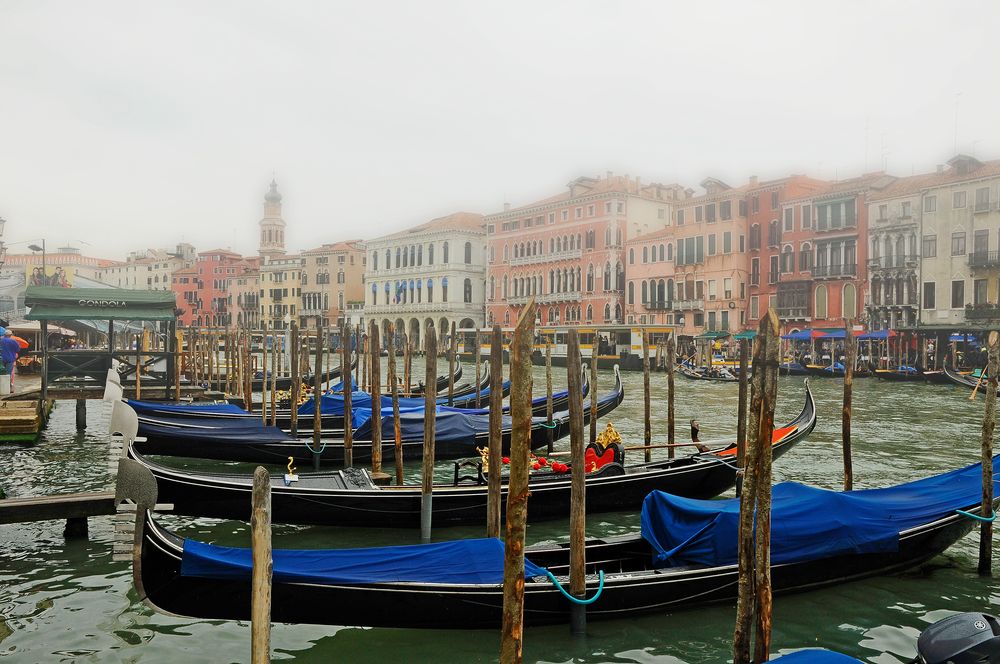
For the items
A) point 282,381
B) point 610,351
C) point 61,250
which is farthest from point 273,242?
point 282,381

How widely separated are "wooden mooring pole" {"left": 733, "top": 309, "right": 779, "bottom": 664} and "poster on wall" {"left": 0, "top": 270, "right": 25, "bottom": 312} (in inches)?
983

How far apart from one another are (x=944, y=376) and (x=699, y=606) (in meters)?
19.4

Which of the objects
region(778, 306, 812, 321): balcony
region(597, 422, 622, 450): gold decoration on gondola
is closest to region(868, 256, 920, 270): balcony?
region(778, 306, 812, 321): balcony

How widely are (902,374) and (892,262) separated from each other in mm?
4041

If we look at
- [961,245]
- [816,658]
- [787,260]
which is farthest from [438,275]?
[816,658]

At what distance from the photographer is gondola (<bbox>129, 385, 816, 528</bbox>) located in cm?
559

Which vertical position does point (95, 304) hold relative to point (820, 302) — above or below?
below

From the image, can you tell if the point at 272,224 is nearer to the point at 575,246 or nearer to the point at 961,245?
the point at 575,246

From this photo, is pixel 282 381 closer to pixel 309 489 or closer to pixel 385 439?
pixel 385 439

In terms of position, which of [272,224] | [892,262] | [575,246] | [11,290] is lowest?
[11,290]

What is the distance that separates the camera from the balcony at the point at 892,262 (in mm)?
23891

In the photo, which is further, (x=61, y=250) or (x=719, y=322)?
(x=61, y=250)

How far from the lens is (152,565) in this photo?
3.63 meters

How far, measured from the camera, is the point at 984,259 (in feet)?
72.5
